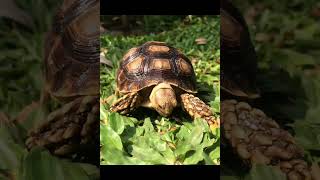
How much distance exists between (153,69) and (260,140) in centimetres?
46

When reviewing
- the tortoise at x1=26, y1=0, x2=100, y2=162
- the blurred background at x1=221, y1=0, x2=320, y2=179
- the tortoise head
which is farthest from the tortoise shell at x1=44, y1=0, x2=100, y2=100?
the blurred background at x1=221, y1=0, x2=320, y2=179

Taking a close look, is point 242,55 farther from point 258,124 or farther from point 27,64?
point 27,64

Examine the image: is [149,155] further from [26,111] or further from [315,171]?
[315,171]

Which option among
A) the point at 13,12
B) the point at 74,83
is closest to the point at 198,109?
the point at 74,83

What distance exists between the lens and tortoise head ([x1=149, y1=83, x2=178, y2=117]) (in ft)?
5.79

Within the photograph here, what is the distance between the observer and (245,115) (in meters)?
1.75

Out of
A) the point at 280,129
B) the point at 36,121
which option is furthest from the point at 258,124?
the point at 36,121

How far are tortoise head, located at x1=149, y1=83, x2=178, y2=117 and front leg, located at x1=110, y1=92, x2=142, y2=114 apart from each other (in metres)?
0.06

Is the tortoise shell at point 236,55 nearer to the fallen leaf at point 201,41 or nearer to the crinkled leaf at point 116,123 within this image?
the fallen leaf at point 201,41

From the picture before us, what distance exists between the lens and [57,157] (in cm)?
176

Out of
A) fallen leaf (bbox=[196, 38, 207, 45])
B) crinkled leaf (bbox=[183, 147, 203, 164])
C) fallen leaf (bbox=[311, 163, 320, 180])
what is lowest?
fallen leaf (bbox=[311, 163, 320, 180])

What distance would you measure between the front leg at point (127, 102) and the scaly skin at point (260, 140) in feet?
1.04

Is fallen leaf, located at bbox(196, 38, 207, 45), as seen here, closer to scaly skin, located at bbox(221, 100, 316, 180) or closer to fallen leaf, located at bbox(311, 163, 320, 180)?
scaly skin, located at bbox(221, 100, 316, 180)

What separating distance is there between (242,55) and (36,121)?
791 millimetres
